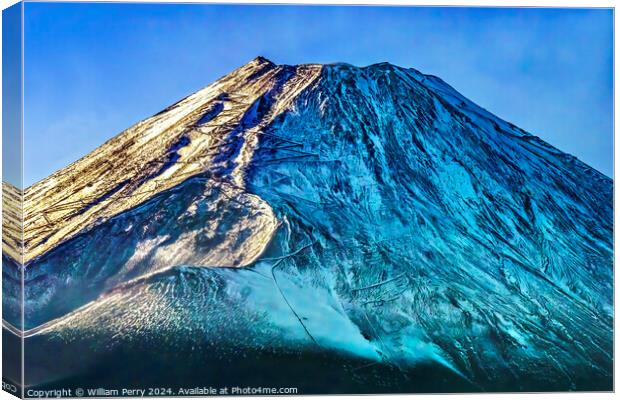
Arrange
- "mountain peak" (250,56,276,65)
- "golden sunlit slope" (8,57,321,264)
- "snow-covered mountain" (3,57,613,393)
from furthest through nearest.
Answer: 1. "mountain peak" (250,56,276,65)
2. "golden sunlit slope" (8,57,321,264)
3. "snow-covered mountain" (3,57,613,393)

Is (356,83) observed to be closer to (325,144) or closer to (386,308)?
(325,144)

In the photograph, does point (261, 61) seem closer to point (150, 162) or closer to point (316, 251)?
point (150, 162)

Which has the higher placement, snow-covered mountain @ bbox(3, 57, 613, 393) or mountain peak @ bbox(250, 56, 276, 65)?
mountain peak @ bbox(250, 56, 276, 65)

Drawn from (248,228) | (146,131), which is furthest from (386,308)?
(146,131)

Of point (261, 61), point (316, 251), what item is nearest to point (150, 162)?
point (261, 61)

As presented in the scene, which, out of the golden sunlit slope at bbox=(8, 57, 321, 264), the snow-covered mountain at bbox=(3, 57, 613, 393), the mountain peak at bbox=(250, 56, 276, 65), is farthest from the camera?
the mountain peak at bbox=(250, 56, 276, 65)

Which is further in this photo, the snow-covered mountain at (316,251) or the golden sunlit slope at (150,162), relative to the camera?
the golden sunlit slope at (150,162)

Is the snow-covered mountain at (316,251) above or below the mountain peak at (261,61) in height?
below

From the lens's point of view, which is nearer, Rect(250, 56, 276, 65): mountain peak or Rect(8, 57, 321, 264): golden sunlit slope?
Rect(8, 57, 321, 264): golden sunlit slope
